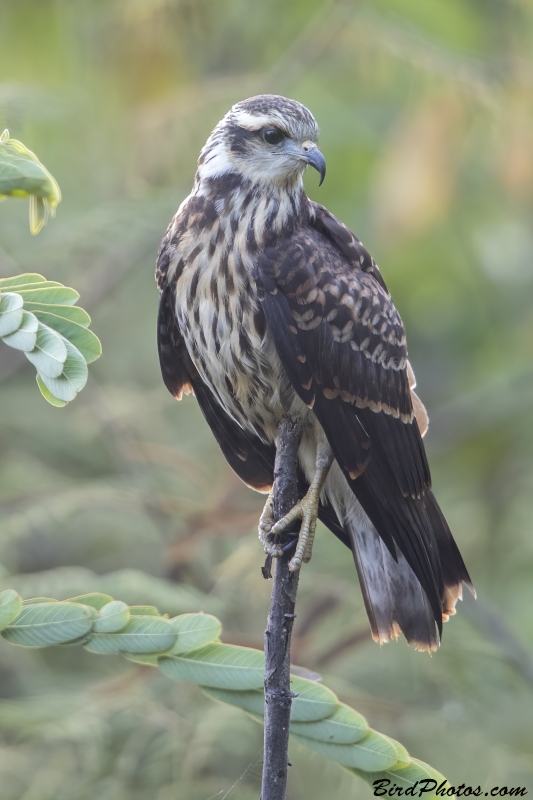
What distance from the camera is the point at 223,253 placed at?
3.02m

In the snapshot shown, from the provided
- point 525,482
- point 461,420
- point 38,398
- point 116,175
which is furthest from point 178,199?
point 525,482

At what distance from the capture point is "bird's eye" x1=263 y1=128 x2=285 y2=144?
124 inches

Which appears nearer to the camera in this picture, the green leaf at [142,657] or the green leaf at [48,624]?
the green leaf at [48,624]

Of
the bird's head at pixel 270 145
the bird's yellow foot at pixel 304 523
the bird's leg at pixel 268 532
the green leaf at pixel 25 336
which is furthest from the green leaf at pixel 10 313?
the bird's head at pixel 270 145

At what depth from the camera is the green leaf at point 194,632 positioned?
1987mm

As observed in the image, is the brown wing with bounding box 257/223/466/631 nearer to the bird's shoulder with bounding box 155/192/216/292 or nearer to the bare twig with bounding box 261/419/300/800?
the bird's shoulder with bounding box 155/192/216/292

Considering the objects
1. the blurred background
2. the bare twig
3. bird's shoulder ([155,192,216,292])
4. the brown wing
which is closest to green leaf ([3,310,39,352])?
the bare twig

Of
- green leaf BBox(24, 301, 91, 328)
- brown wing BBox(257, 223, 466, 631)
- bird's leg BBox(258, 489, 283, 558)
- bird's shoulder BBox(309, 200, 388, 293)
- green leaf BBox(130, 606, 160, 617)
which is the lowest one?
green leaf BBox(130, 606, 160, 617)

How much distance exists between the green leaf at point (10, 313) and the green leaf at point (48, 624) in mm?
561

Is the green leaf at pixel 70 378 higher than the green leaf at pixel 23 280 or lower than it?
lower

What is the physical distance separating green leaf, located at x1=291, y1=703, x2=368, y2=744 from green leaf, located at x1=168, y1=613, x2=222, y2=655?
1.16 ft

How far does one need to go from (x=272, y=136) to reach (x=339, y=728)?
1.95 meters

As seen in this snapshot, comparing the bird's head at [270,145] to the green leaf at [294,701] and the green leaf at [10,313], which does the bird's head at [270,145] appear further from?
the green leaf at [294,701]

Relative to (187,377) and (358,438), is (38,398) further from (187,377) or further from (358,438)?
(358,438)
